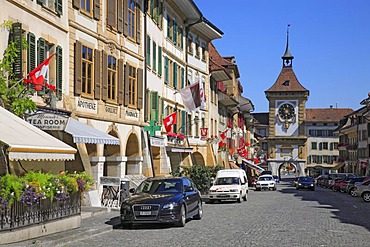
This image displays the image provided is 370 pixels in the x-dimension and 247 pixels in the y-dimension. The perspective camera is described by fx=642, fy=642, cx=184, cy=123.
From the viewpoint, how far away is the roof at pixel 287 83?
123562 millimetres

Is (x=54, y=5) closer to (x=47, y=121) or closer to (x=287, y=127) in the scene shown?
(x=47, y=121)

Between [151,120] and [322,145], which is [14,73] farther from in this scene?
[322,145]

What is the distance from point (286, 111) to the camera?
404ft

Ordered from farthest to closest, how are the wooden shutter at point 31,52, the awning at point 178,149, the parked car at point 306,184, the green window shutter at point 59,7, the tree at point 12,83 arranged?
the parked car at point 306,184 < the awning at point 178,149 < the green window shutter at point 59,7 < the wooden shutter at point 31,52 < the tree at point 12,83

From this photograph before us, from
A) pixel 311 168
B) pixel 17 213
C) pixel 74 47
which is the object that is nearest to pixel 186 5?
pixel 74 47

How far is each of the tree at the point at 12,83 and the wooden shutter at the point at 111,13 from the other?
9.68 meters

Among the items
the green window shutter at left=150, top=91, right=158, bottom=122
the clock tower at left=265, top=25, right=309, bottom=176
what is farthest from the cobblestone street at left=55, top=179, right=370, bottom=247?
the clock tower at left=265, top=25, right=309, bottom=176

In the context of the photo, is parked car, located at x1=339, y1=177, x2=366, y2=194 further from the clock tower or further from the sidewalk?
the clock tower

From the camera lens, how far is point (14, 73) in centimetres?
1995

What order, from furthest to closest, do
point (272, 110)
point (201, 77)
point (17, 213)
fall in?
point (272, 110) → point (201, 77) → point (17, 213)

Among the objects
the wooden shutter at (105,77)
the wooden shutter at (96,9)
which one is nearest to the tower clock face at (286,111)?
the wooden shutter at (105,77)

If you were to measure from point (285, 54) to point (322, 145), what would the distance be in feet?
72.9

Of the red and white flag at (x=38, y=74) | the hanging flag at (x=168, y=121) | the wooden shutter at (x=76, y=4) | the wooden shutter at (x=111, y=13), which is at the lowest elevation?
the hanging flag at (x=168, y=121)

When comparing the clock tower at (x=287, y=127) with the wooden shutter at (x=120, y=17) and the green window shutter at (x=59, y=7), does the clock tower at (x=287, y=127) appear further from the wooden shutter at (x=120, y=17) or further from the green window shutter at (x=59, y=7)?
the green window shutter at (x=59, y=7)
